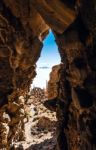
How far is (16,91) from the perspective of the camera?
88.3 feet

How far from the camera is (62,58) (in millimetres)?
20594

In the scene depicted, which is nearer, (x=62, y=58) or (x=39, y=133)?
(x=62, y=58)

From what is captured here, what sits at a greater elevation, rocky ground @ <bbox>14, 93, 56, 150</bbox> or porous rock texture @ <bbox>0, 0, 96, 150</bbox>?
porous rock texture @ <bbox>0, 0, 96, 150</bbox>

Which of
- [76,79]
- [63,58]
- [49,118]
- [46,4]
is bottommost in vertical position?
[49,118]

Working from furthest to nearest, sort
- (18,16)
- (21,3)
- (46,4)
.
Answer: (18,16) → (21,3) → (46,4)

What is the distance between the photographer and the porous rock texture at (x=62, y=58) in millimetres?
16234

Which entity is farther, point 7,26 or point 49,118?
point 49,118

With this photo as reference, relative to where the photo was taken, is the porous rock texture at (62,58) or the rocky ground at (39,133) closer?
the porous rock texture at (62,58)

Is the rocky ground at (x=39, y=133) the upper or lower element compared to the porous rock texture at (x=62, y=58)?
lower

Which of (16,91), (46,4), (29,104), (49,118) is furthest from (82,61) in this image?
(29,104)

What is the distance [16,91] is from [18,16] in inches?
292

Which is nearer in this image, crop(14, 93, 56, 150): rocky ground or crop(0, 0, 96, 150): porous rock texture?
crop(0, 0, 96, 150): porous rock texture

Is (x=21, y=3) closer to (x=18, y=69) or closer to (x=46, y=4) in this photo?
(x=46, y=4)

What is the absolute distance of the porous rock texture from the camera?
16.2 m
